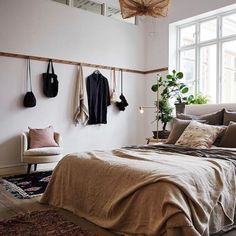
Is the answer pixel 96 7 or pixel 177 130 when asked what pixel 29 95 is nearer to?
pixel 96 7

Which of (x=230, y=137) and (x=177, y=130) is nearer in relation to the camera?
(x=230, y=137)

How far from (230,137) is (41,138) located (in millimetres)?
2958

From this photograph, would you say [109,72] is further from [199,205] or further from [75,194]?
[199,205]

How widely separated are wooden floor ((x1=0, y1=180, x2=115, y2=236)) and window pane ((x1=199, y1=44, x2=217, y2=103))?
401 cm

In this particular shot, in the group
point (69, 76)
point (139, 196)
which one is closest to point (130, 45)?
point (69, 76)

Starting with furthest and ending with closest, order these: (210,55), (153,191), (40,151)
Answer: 1. (210,55)
2. (40,151)
3. (153,191)

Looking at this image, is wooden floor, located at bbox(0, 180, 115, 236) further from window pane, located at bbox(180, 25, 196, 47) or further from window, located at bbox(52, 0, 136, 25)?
window pane, located at bbox(180, 25, 196, 47)

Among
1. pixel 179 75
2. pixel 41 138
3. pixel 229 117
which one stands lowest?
pixel 41 138

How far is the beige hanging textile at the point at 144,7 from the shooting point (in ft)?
10.9

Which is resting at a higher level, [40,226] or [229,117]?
[229,117]

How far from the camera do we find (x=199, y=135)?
341 centimetres

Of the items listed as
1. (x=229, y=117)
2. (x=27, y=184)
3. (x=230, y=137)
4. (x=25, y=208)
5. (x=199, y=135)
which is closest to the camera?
(x=25, y=208)

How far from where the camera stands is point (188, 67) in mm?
6262

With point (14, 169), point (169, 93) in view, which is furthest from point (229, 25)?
point (14, 169)
